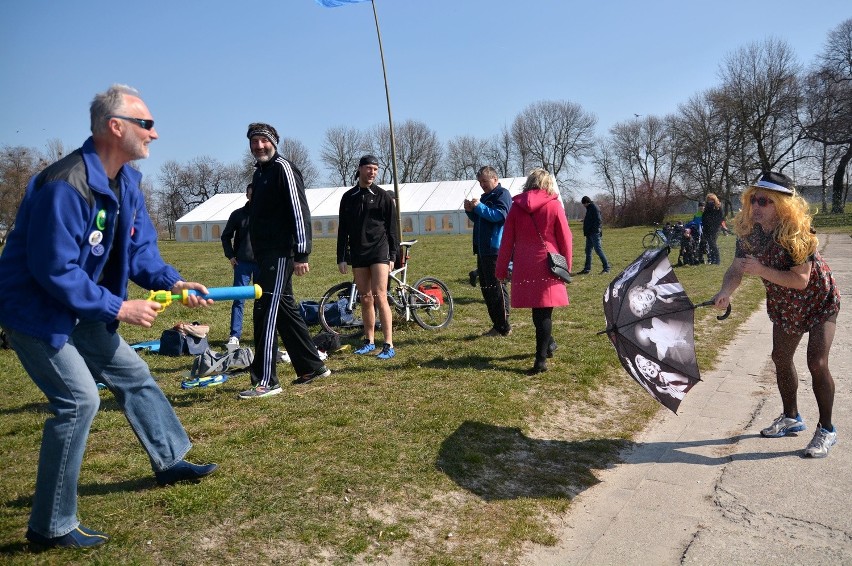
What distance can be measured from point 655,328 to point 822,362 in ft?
3.41

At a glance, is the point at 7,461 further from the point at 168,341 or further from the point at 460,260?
the point at 460,260

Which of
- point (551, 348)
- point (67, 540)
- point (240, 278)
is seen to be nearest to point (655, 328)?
point (551, 348)

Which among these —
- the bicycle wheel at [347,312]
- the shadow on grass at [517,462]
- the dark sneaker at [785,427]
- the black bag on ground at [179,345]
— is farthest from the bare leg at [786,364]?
the black bag on ground at [179,345]

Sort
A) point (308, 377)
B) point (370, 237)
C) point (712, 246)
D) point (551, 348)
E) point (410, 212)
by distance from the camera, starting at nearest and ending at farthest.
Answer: point (308, 377), point (551, 348), point (370, 237), point (712, 246), point (410, 212)

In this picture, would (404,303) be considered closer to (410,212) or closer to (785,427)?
(785,427)

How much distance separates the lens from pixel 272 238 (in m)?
5.72

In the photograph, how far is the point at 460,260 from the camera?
2294cm

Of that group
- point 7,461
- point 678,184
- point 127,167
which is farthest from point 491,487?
point 678,184

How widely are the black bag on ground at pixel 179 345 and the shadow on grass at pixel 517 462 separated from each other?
4255 mm

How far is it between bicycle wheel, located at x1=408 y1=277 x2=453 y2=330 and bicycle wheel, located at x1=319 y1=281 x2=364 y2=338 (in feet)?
2.45

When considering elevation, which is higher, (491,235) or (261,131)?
(261,131)

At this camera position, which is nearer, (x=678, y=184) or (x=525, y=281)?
(x=525, y=281)

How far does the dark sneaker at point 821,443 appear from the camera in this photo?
4.35m

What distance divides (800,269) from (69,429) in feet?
13.6
